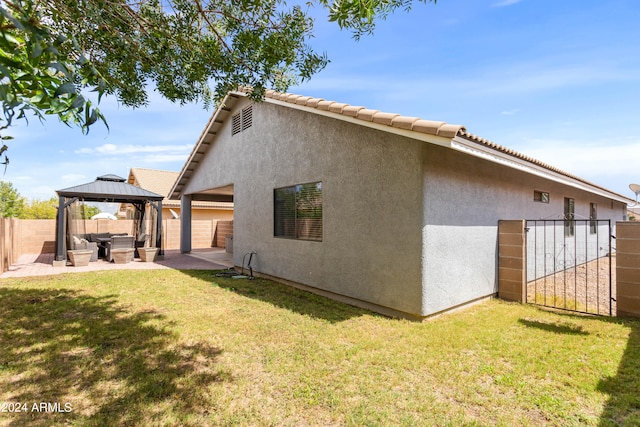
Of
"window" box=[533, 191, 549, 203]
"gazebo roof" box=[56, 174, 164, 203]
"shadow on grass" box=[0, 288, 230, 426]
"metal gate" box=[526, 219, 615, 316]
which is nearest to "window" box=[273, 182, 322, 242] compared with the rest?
"shadow on grass" box=[0, 288, 230, 426]

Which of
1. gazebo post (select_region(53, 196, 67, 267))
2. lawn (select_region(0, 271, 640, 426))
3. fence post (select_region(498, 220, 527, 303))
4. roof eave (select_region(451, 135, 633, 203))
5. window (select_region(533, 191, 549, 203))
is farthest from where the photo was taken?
gazebo post (select_region(53, 196, 67, 267))

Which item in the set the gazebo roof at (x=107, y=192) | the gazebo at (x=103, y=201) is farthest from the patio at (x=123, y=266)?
the gazebo roof at (x=107, y=192)

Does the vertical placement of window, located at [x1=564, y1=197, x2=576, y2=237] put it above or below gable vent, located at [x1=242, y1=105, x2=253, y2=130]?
below

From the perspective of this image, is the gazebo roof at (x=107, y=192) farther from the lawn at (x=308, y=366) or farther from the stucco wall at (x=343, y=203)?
the lawn at (x=308, y=366)

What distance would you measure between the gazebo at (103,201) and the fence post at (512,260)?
15499 millimetres

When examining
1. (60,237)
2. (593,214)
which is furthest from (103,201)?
(593,214)

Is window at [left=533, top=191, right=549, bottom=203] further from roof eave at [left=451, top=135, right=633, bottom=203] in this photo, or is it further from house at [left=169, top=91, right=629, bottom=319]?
roof eave at [left=451, top=135, right=633, bottom=203]

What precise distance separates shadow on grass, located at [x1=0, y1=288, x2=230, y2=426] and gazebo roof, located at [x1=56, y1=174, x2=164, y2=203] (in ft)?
30.3

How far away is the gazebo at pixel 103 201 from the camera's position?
45.7 ft

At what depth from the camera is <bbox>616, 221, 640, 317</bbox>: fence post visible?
6.43 m

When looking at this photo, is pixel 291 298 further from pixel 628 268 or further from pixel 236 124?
pixel 236 124

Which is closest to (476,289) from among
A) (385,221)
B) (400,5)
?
(385,221)

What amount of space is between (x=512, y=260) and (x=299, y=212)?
19.5 ft

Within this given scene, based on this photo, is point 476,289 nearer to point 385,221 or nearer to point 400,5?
point 385,221
